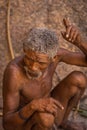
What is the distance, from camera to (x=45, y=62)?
9.57ft

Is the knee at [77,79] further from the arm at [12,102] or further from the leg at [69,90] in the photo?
the arm at [12,102]

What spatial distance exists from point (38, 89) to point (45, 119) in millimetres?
348

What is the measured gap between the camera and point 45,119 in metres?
2.98

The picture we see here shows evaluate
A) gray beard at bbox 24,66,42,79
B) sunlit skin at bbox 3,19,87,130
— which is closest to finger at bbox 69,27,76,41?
sunlit skin at bbox 3,19,87,130

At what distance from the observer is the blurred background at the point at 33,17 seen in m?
4.27

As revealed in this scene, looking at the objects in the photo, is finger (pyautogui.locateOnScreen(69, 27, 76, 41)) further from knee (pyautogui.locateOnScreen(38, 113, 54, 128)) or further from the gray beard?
knee (pyautogui.locateOnScreen(38, 113, 54, 128))

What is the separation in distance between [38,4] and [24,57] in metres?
1.43

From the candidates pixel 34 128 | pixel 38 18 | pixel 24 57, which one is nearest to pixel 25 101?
pixel 34 128

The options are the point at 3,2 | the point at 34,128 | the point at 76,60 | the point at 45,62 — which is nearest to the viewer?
the point at 45,62

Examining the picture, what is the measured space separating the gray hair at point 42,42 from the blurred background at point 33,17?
54.9 inches

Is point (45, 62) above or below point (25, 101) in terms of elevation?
above

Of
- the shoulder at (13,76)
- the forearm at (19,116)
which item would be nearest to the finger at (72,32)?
the shoulder at (13,76)

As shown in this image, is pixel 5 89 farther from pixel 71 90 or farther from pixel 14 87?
pixel 71 90

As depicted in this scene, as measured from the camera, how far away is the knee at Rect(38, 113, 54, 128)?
297 cm
